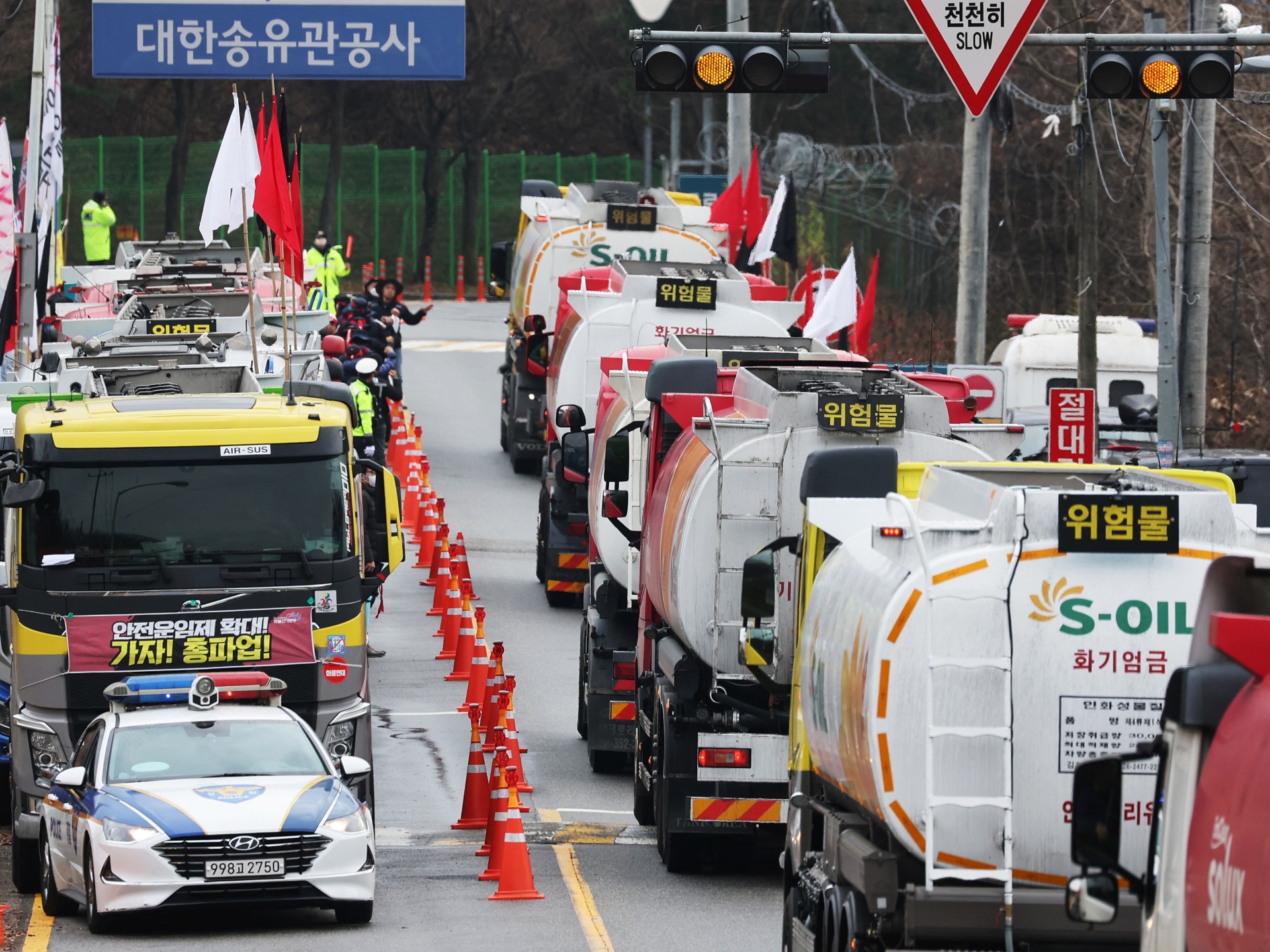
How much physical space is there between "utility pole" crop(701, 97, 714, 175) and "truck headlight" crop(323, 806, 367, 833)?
41.1 meters

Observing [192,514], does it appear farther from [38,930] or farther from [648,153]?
[648,153]

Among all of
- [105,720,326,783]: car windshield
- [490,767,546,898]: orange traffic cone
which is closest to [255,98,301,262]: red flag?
[105,720,326,783]: car windshield

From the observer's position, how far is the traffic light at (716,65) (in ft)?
51.7

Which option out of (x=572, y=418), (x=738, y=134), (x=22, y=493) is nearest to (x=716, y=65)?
(x=22, y=493)

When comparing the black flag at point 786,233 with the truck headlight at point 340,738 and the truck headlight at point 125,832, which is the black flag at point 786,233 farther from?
the truck headlight at point 125,832

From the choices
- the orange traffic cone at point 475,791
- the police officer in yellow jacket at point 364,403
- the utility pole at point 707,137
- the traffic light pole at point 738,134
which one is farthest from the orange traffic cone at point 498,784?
the utility pole at point 707,137

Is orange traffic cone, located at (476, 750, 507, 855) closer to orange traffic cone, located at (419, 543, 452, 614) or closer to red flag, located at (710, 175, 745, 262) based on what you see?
orange traffic cone, located at (419, 543, 452, 614)

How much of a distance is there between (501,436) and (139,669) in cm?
2127

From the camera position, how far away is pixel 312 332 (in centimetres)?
2627

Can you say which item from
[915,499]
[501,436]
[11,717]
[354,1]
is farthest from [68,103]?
[915,499]

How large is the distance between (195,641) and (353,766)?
5.19ft

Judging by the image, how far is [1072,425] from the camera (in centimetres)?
1894

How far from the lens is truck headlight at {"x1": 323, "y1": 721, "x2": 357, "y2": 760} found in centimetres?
1445

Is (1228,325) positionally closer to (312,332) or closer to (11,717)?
(312,332)
